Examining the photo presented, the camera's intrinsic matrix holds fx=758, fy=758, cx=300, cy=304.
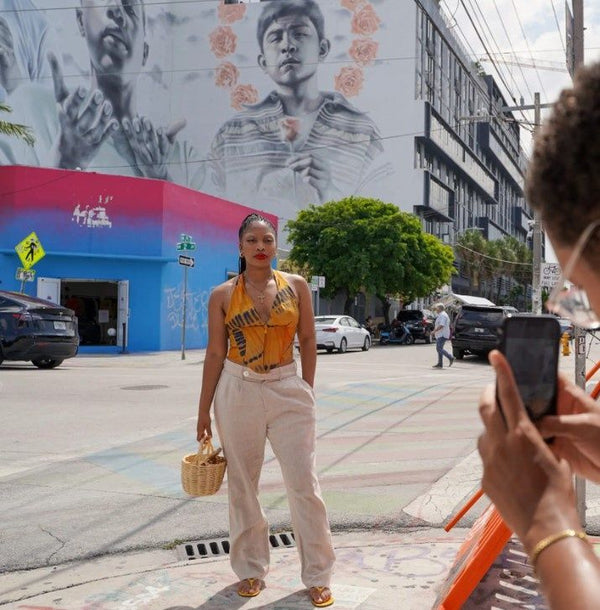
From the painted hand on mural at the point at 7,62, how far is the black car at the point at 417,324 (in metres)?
48.4

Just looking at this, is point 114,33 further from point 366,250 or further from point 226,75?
point 366,250

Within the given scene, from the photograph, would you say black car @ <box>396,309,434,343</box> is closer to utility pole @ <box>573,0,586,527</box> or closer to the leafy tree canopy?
the leafy tree canopy

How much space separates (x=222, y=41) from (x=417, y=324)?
4348 centimetres

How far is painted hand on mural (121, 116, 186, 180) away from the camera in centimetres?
6950

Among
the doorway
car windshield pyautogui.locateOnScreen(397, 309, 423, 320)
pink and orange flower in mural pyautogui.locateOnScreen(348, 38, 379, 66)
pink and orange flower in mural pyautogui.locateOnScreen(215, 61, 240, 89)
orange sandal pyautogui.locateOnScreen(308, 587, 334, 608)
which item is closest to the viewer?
orange sandal pyautogui.locateOnScreen(308, 587, 334, 608)

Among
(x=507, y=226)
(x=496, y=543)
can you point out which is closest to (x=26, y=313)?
(x=496, y=543)

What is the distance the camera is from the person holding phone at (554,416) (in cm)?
106

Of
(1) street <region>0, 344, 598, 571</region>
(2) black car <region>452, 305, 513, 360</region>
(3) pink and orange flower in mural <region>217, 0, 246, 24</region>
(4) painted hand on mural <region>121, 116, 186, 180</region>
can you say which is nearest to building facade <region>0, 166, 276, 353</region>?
(2) black car <region>452, 305, 513, 360</region>

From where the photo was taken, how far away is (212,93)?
68438 millimetres

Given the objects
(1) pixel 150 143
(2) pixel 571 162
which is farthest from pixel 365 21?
(2) pixel 571 162

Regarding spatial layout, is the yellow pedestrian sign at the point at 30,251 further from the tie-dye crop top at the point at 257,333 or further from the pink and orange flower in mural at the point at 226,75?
the pink and orange flower in mural at the point at 226,75

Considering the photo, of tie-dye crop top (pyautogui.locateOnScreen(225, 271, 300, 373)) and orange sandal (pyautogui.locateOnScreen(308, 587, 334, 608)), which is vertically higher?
tie-dye crop top (pyautogui.locateOnScreen(225, 271, 300, 373))

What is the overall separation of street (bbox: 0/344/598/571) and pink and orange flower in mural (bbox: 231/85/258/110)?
56838mm

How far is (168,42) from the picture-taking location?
7088 centimetres
